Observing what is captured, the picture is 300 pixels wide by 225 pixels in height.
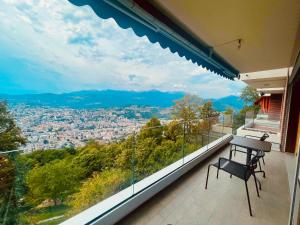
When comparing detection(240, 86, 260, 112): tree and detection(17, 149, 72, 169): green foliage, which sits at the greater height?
detection(240, 86, 260, 112): tree

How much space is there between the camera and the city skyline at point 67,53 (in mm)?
2973

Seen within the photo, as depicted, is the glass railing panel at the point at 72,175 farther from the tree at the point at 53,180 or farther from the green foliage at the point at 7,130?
the green foliage at the point at 7,130

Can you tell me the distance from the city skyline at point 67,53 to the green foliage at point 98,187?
1877mm

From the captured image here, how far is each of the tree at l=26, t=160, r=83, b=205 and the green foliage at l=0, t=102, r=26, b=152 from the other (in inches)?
44.8

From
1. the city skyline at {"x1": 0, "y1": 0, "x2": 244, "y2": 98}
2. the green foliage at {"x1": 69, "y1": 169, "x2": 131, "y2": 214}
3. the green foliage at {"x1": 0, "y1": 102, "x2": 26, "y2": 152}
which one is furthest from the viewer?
the city skyline at {"x1": 0, "y1": 0, "x2": 244, "y2": 98}

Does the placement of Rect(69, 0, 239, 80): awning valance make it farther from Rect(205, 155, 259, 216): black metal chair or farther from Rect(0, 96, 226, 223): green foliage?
Rect(205, 155, 259, 216): black metal chair

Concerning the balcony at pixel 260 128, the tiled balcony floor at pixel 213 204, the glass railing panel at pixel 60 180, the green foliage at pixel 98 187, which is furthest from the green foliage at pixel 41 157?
the balcony at pixel 260 128

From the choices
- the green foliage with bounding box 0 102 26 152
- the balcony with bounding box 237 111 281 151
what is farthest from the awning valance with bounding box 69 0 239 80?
the balcony with bounding box 237 111 281 151

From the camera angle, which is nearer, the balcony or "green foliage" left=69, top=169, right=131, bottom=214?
"green foliage" left=69, top=169, right=131, bottom=214

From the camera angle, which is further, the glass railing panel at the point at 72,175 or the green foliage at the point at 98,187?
the green foliage at the point at 98,187

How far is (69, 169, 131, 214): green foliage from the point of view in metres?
1.90

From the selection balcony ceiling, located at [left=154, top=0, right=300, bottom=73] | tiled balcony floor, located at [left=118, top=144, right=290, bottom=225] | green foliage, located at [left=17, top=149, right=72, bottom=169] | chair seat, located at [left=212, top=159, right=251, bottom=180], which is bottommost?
tiled balcony floor, located at [left=118, top=144, right=290, bottom=225]

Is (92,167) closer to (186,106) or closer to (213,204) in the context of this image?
(213,204)

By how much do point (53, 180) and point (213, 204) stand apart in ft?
6.87
